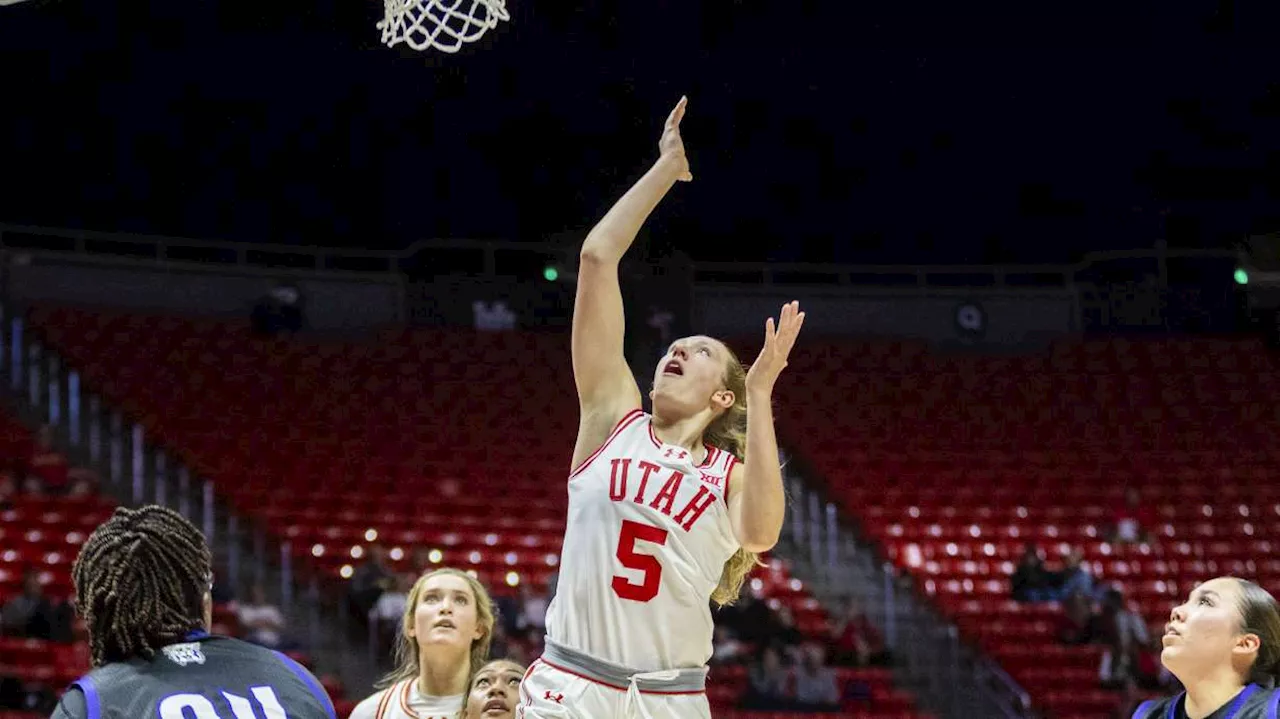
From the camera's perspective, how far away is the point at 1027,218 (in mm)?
19766

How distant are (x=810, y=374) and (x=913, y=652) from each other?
5374mm

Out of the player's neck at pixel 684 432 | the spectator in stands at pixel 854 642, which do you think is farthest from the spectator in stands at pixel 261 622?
the player's neck at pixel 684 432

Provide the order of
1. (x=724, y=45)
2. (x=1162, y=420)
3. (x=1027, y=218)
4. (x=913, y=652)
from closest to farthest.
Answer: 1. (x=913, y=652)
2. (x=1162, y=420)
3. (x=724, y=45)
4. (x=1027, y=218)

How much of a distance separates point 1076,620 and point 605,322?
9406 millimetres

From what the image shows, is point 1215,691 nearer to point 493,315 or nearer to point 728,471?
point 728,471

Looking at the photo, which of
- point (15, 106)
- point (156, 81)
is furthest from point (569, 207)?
point (15, 106)

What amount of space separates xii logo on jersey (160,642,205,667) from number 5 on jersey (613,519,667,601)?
1443 millimetres

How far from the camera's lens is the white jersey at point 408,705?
5566mm

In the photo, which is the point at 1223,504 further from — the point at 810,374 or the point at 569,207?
the point at 569,207

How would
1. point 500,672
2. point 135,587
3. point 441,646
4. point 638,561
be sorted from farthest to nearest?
point 441,646, point 500,672, point 638,561, point 135,587

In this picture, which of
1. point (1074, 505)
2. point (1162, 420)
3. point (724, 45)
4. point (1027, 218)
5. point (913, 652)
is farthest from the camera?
point (1027, 218)

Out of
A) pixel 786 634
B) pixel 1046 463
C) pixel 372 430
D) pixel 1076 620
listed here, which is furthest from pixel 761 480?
pixel 1046 463

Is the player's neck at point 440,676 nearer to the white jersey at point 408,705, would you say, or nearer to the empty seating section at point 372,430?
the white jersey at point 408,705

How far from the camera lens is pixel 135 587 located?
3117 millimetres
